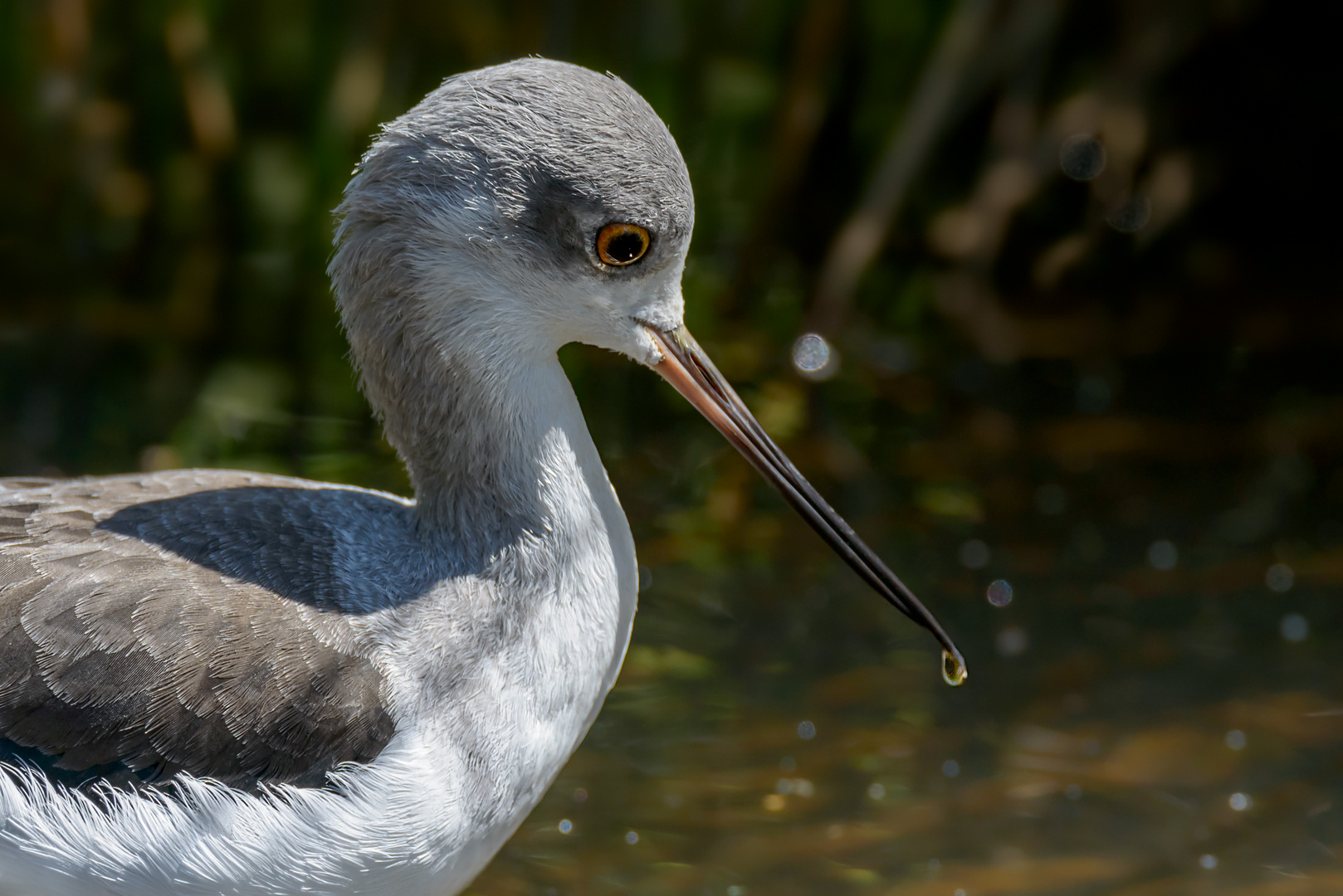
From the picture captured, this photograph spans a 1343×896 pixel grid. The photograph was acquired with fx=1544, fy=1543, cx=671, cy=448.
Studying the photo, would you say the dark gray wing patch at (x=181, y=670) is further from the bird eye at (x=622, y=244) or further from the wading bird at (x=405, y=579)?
the bird eye at (x=622, y=244)

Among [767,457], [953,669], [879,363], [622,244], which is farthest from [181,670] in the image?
[879,363]

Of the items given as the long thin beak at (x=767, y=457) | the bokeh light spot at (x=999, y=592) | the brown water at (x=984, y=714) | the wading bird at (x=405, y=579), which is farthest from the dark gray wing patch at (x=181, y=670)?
the bokeh light spot at (x=999, y=592)

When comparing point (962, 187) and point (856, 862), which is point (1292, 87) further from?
point (856, 862)

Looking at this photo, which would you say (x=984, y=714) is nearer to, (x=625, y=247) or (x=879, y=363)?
(x=625, y=247)

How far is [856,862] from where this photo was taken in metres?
4.32

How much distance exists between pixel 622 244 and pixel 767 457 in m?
0.66

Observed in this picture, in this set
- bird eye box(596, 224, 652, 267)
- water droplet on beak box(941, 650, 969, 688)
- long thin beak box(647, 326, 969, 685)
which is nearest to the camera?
bird eye box(596, 224, 652, 267)

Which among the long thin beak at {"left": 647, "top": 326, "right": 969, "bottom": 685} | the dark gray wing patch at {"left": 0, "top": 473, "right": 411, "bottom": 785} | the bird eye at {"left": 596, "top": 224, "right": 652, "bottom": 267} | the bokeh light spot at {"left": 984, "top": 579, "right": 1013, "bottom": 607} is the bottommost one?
the dark gray wing patch at {"left": 0, "top": 473, "right": 411, "bottom": 785}

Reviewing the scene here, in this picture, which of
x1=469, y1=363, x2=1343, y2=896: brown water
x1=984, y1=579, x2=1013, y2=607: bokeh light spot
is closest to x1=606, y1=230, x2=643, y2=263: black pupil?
x1=469, y1=363, x2=1343, y2=896: brown water

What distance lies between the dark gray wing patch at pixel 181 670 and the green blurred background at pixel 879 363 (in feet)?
Answer: 4.32

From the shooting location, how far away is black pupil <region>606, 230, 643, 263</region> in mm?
3410

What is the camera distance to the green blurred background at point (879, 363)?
4719 mm

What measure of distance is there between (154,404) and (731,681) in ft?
9.55

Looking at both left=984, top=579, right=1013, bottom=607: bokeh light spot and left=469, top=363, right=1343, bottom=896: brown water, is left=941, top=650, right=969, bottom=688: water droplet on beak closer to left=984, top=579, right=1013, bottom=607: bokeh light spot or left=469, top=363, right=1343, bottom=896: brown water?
left=469, top=363, right=1343, bottom=896: brown water
